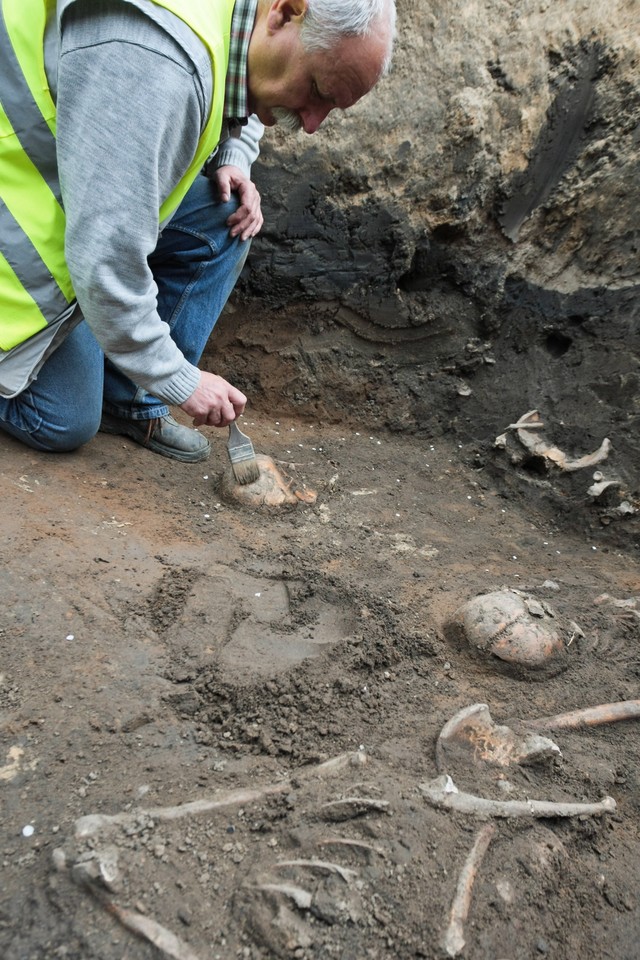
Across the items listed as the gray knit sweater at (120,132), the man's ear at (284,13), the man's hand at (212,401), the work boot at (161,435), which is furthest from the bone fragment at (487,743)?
the man's ear at (284,13)

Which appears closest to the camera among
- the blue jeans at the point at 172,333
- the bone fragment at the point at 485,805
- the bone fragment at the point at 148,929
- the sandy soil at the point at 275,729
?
the bone fragment at the point at 148,929

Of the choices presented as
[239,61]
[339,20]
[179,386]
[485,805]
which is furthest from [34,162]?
[485,805]

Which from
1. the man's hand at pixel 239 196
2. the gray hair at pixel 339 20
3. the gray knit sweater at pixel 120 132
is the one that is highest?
the gray hair at pixel 339 20

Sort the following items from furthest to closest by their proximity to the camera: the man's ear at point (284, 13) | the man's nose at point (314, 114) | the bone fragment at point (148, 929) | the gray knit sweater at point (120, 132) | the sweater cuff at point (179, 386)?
1. the sweater cuff at point (179, 386)
2. the man's nose at point (314, 114)
3. the man's ear at point (284, 13)
4. the gray knit sweater at point (120, 132)
5. the bone fragment at point (148, 929)

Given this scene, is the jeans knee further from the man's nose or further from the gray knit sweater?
the man's nose

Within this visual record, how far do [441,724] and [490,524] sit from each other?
56.3 inches

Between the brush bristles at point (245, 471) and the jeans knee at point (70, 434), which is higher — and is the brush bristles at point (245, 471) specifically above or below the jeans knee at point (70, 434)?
above

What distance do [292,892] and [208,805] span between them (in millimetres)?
252

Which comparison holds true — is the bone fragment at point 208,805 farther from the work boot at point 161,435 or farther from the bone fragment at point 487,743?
the work boot at point 161,435

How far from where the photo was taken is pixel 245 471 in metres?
2.84

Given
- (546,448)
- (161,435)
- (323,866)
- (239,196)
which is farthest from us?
(546,448)

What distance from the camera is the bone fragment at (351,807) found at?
146 cm

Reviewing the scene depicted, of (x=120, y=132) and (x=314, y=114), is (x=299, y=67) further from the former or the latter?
(x=120, y=132)

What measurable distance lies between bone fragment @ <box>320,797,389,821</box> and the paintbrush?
157cm
